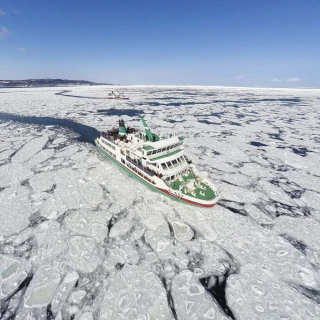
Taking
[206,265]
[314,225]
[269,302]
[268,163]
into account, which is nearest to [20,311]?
[206,265]

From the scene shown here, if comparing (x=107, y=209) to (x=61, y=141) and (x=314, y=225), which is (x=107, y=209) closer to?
(x=314, y=225)

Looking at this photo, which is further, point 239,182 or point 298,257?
point 239,182

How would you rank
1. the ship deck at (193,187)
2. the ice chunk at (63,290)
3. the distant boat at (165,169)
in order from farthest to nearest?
the distant boat at (165,169)
the ship deck at (193,187)
the ice chunk at (63,290)

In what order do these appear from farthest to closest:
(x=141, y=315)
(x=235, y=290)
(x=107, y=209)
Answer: (x=107, y=209), (x=235, y=290), (x=141, y=315)

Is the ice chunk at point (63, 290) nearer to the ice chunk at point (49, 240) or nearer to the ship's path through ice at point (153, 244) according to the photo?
the ship's path through ice at point (153, 244)

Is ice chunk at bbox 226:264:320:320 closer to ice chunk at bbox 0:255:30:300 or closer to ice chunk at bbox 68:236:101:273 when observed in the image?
ice chunk at bbox 68:236:101:273

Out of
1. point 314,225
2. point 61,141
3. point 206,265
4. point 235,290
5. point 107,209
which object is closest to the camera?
point 235,290

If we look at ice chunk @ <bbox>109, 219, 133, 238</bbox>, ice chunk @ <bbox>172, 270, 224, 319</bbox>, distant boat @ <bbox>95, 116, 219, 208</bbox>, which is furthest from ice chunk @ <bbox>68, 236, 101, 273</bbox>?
distant boat @ <bbox>95, 116, 219, 208</bbox>

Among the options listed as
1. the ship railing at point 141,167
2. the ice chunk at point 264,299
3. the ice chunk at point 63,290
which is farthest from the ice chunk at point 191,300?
the ship railing at point 141,167
